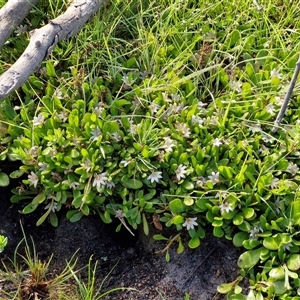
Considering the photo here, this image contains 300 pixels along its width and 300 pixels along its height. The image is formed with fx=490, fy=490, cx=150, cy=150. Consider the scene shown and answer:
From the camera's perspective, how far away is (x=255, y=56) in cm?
250

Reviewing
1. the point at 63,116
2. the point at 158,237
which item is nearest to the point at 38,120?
the point at 63,116

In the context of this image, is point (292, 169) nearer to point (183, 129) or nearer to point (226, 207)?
point (226, 207)

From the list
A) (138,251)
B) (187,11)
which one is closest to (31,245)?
(138,251)

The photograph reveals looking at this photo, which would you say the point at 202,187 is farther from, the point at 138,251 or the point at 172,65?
the point at 172,65

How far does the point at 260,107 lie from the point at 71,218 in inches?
39.2

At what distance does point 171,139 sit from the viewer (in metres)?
2.17

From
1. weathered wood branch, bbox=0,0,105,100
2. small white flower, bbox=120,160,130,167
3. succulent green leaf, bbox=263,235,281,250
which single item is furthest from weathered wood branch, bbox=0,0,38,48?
succulent green leaf, bbox=263,235,281,250

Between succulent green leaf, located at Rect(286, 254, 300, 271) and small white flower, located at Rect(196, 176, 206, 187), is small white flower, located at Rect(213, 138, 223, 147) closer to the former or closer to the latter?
small white flower, located at Rect(196, 176, 206, 187)

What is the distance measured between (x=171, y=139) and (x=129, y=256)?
1.79 feet

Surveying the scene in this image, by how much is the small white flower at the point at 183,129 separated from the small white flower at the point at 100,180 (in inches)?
15.4

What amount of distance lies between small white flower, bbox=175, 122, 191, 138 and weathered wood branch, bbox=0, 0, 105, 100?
0.66 m

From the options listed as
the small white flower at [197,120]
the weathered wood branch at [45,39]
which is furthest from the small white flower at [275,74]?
the weathered wood branch at [45,39]

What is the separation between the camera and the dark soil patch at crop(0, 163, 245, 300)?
2.05 m

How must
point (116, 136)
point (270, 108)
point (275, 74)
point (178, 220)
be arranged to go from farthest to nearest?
point (275, 74), point (270, 108), point (116, 136), point (178, 220)
